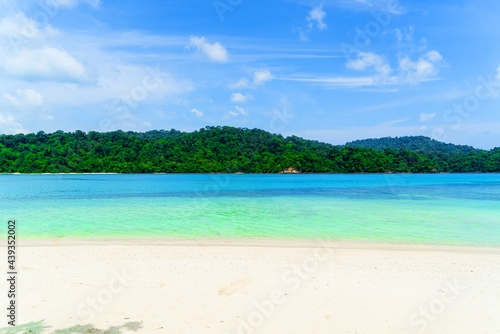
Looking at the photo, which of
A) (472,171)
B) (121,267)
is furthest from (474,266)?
(472,171)

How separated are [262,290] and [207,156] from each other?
106625mm

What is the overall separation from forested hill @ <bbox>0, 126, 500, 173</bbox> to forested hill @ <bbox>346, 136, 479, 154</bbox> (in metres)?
19.7

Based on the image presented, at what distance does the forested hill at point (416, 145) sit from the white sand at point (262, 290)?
14520cm

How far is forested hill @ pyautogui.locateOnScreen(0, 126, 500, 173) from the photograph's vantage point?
346ft

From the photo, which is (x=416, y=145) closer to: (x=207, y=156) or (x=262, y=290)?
(x=207, y=156)

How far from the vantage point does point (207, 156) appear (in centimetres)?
11156

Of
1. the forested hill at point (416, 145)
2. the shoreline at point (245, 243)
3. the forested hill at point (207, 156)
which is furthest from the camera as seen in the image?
the forested hill at point (416, 145)

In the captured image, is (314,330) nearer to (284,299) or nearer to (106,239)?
(284,299)

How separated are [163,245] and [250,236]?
3194 mm

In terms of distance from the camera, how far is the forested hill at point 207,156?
10538cm

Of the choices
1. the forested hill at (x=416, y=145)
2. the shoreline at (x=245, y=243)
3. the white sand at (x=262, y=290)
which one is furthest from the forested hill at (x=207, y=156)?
the white sand at (x=262, y=290)

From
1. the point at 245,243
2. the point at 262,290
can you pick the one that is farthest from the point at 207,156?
the point at 262,290

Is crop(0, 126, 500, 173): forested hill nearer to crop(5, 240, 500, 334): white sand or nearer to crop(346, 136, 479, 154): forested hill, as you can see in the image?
crop(346, 136, 479, 154): forested hill

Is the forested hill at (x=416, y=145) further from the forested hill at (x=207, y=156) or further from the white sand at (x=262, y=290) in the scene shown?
the white sand at (x=262, y=290)
